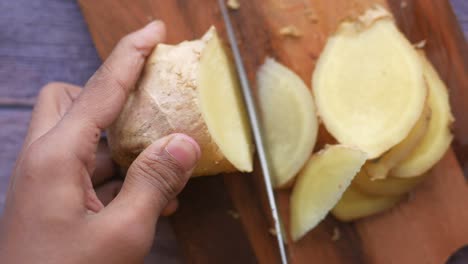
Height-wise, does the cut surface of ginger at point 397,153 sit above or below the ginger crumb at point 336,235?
above

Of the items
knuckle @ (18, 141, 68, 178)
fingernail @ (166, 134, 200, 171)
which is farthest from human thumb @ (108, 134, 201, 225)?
knuckle @ (18, 141, 68, 178)

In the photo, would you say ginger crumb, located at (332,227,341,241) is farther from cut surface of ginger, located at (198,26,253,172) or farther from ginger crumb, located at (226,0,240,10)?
ginger crumb, located at (226,0,240,10)

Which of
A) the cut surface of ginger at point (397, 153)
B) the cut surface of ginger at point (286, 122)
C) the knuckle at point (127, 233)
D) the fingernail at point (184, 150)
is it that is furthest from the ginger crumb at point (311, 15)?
the knuckle at point (127, 233)

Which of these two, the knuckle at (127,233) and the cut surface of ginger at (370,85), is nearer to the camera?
the knuckle at (127,233)

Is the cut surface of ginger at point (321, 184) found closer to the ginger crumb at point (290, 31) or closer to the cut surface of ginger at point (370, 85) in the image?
the cut surface of ginger at point (370, 85)

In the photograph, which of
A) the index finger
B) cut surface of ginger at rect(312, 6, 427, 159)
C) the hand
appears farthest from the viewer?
cut surface of ginger at rect(312, 6, 427, 159)

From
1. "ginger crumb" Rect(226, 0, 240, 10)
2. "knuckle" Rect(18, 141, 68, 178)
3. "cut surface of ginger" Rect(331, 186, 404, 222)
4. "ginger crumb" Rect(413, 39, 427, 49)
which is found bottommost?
"cut surface of ginger" Rect(331, 186, 404, 222)

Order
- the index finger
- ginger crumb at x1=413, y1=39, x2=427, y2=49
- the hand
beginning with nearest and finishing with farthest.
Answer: the hand
the index finger
ginger crumb at x1=413, y1=39, x2=427, y2=49

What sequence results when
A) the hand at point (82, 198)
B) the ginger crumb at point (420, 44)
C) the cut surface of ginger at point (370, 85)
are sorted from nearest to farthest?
the hand at point (82, 198) < the cut surface of ginger at point (370, 85) < the ginger crumb at point (420, 44)
